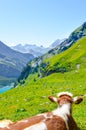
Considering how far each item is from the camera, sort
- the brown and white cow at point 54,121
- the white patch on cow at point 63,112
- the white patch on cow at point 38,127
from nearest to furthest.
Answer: the white patch on cow at point 38,127
the brown and white cow at point 54,121
the white patch on cow at point 63,112

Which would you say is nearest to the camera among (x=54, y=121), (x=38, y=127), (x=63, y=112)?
(x=38, y=127)

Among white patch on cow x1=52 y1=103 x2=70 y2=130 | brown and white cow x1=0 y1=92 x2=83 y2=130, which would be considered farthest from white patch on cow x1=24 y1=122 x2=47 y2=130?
white patch on cow x1=52 y1=103 x2=70 y2=130

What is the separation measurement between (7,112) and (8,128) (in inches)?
971

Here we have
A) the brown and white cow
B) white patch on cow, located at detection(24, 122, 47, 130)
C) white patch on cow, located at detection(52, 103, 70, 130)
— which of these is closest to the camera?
white patch on cow, located at detection(24, 122, 47, 130)

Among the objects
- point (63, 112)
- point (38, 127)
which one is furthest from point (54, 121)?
point (63, 112)

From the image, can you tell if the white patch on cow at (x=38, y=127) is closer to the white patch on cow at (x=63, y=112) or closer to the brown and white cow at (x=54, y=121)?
the brown and white cow at (x=54, y=121)

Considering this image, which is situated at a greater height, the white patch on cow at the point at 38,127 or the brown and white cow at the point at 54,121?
the brown and white cow at the point at 54,121

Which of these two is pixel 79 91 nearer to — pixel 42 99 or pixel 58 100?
pixel 42 99

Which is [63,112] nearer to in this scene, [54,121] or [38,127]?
[54,121]

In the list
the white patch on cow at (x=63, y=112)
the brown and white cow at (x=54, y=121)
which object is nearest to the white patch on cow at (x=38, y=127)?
the brown and white cow at (x=54, y=121)

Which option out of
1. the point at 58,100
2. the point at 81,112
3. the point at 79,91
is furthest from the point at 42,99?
the point at 58,100

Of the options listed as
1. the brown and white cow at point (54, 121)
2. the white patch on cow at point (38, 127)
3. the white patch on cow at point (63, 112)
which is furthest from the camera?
the white patch on cow at point (63, 112)

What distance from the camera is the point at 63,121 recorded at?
33.8 ft

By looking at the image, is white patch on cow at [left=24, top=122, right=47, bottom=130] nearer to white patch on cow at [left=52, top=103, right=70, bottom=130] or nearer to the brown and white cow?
the brown and white cow
